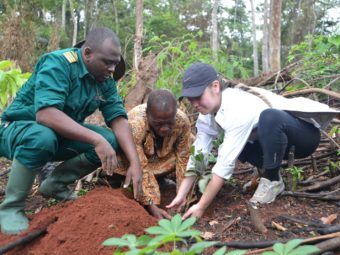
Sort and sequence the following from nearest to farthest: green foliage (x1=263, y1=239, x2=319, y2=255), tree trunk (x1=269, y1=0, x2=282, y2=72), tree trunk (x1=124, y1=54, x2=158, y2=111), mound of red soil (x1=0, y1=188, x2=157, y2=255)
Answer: green foliage (x1=263, y1=239, x2=319, y2=255) < mound of red soil (x1=0, y1=188, x2=157, y2=255) < tree trunk (x1=124, y1=54, x2=158, y2=111) < tree trunk (x1=269, y1=0, x2=282, y2=72)

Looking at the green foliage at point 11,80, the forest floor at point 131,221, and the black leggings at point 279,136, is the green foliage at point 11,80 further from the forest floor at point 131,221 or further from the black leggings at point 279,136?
the black leggings at point 279,136

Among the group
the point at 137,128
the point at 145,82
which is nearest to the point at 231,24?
the point at 145,82

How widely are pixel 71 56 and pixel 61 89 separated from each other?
0.98 ft

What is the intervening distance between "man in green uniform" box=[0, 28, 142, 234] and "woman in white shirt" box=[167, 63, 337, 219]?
501mm

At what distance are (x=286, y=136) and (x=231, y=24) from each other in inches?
1349

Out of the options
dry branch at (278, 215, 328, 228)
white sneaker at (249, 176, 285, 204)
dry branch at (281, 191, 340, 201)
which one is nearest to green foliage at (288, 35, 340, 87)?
dry branch at (281, 191, 340, 201)

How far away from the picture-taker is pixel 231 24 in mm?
35906

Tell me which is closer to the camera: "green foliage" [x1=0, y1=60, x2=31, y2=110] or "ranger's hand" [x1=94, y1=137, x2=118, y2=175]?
"ranger's hand" [x1=94, y1=137, x2=118, y2=175]

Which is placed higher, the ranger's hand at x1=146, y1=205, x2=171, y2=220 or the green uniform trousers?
the green uniform trousers

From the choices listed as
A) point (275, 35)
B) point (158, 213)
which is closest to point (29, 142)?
point (158, 213)

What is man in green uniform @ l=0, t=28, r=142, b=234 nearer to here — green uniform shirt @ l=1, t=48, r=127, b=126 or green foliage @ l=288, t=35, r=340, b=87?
green uniform shirt @ l=1, t=48, r=127, b=126

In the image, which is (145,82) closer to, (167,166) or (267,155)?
(167,166)

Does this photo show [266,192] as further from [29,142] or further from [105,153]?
[29,142]

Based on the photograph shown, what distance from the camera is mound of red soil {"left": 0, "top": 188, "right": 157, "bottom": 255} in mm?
2141
